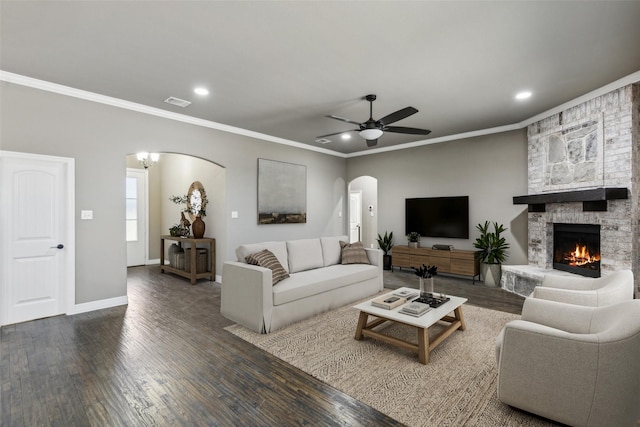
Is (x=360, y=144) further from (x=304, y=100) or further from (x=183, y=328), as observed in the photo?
(x=183, y=328)

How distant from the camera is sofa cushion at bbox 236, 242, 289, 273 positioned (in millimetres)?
3879

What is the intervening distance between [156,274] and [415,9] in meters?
6.51

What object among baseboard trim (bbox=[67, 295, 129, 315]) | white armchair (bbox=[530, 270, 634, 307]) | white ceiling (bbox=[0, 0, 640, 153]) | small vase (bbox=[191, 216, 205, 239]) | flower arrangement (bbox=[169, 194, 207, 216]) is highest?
white ceiling (bbox=[0, 0, 640, 153])

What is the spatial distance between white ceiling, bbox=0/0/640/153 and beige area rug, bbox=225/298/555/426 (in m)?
2.84

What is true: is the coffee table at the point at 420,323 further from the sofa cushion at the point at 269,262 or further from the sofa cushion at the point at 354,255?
the sofa cushion at the point at 354,255

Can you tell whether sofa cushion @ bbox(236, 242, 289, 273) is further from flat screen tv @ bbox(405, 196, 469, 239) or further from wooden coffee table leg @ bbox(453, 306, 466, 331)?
flat screen tv @ bbox(405, 196, 469, 239)

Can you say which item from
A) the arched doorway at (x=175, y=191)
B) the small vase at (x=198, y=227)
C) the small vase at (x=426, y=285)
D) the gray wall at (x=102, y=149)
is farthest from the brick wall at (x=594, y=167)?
the small vase at (x=198, y=227)

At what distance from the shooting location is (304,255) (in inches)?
180

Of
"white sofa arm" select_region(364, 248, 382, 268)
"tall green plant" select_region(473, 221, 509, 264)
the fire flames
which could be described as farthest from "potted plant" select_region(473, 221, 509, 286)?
"white sofa arm" select_region(364, 248, 382, 268)

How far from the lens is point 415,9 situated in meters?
2.35

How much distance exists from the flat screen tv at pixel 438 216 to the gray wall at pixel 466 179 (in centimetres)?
12

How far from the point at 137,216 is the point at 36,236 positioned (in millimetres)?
3964

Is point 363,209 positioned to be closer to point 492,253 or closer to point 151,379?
point 492,253

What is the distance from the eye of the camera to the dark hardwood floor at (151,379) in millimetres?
1987
